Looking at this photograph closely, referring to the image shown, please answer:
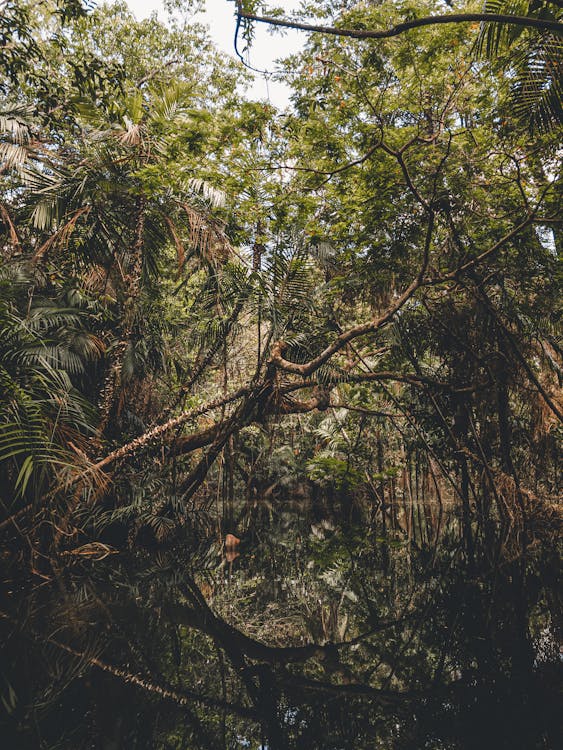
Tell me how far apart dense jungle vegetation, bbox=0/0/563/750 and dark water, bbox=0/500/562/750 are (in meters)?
0.03

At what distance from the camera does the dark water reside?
2379 mm

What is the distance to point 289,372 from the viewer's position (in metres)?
6.73

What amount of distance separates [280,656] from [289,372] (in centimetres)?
390

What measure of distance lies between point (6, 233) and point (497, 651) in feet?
28.0

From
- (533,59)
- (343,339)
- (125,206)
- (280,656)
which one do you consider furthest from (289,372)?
(533,59)

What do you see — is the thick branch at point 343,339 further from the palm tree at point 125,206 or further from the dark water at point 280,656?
the dark water at point 280,656

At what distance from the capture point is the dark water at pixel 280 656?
2379 mm

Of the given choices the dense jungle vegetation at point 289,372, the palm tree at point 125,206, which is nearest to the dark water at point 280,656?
the dense jungle vegetation at point 289,372

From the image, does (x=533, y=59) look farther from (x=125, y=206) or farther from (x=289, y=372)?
(x=125, y=206)

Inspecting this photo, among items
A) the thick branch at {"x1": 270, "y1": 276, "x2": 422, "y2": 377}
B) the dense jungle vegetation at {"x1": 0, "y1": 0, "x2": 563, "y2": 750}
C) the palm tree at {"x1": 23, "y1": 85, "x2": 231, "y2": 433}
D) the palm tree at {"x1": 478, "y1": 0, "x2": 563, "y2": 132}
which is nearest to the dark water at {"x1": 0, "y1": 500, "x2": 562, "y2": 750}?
the dense jungle vegetation at {"x1": 0, "y1": 0, "x2": 563, "y2": 750}

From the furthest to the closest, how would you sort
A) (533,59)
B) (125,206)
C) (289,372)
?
1. (125,206)
2. (289,372)
3. (533,59)

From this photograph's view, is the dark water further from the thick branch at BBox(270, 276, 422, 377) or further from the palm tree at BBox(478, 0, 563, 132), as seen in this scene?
the palm tree at BBox(478, 0, 563, 132)

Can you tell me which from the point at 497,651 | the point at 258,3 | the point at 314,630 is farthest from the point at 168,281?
the point at 497,651

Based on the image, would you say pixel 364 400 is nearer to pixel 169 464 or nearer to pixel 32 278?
pixel 169 464
